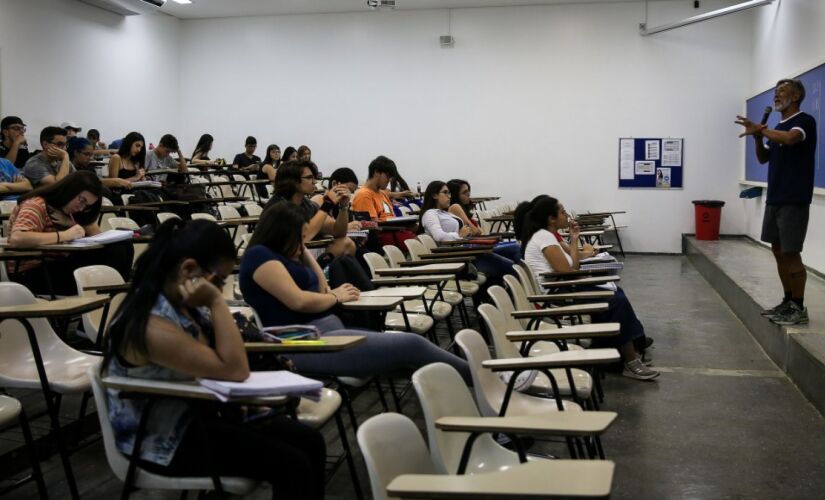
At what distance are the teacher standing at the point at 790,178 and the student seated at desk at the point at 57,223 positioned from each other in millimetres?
3789

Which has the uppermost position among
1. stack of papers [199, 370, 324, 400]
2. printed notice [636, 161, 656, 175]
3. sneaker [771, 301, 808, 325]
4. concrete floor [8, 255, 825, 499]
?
printed notice [636, 161, 656, 175]

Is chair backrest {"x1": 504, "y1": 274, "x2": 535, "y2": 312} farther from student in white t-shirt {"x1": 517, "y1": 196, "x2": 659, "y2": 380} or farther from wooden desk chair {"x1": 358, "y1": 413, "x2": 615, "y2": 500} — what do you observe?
wooden desk chair {"x1": 358, "y1": 413, "x2": 615, "y2": 500}

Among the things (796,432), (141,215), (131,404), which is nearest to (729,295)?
(796,432)

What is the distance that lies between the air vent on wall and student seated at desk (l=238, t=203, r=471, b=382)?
820cm

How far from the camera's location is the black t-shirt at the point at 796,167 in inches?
177

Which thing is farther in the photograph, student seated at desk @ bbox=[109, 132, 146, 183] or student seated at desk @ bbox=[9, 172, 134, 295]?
student seated at desk @ bbox=[109, 132, 146, 183]

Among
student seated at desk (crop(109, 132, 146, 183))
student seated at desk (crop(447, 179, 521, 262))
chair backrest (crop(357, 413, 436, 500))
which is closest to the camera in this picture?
chair backrest (crop(357, 413, 436, 500))

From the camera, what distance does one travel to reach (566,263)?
4.69 m

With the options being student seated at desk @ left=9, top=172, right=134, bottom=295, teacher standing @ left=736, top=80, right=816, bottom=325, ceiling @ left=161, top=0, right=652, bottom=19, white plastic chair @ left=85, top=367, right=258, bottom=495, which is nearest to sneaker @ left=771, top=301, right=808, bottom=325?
teacher standing @ left=736, top=80, right=816, bottom=325

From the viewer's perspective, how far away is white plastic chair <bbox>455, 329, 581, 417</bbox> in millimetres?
2615

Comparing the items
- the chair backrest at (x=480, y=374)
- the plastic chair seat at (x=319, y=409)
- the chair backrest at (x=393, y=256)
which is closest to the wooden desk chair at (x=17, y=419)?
the plastic chair seat at (x=319, y=409)

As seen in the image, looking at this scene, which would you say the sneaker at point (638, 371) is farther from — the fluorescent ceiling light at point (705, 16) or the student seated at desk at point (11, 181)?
the fluorescent ceiling light at point (705, 16)

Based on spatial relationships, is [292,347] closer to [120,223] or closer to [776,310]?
[120,223]

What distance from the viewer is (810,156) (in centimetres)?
453
